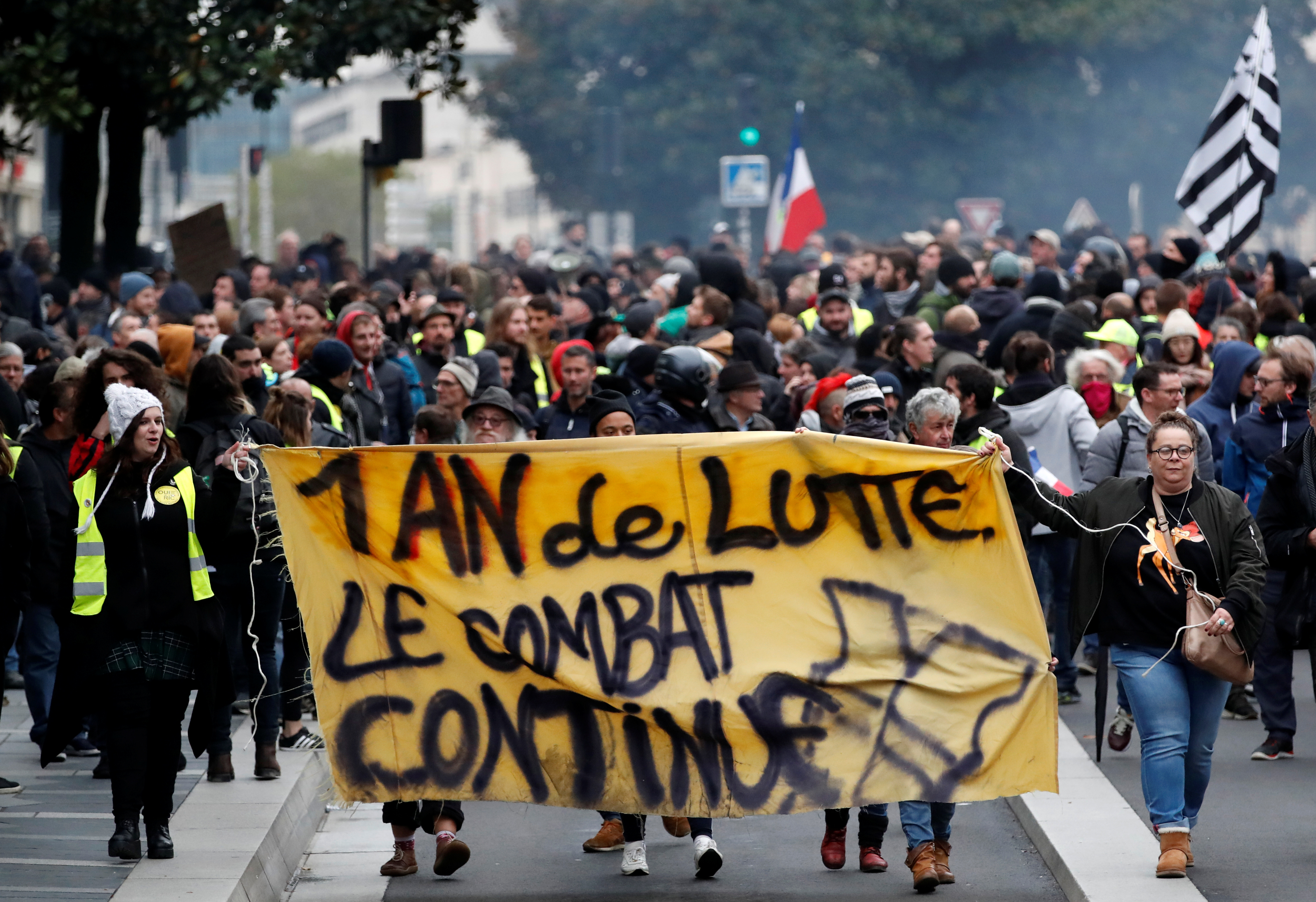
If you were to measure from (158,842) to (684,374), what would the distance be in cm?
341

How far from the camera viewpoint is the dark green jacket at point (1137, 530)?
6785mm

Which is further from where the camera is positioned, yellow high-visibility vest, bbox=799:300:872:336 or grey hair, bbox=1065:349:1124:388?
yellow high-visibility vest, bbox=799:300:872:336

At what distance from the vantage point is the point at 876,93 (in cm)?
4938

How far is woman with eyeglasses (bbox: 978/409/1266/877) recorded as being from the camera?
6.82 meters

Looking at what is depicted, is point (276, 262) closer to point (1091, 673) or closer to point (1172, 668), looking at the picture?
point (1091, 673)

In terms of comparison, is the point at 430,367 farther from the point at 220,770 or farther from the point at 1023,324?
the point at 220,770

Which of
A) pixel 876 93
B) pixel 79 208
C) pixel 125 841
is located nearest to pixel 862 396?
pixel 125 841

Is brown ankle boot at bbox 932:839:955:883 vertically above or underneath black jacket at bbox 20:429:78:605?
underneath

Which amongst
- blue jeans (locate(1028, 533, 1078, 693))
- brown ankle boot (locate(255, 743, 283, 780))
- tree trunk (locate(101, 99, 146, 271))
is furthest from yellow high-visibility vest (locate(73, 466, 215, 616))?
tree trunk (locate(101, 99, 146, 271))

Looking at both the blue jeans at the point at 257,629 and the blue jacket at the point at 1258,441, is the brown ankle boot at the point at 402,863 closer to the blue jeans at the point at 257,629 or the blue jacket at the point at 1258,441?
the blue jeans at the point at 257,629

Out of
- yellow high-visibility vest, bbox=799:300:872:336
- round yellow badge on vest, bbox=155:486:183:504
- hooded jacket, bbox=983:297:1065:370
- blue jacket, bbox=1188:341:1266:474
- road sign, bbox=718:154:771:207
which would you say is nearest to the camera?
round yellow badge on vest, bbox=155:486:183:504

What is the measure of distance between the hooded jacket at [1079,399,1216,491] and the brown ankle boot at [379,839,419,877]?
3770mm

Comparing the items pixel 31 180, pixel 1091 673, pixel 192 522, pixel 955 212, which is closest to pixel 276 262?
pixel 1091 673

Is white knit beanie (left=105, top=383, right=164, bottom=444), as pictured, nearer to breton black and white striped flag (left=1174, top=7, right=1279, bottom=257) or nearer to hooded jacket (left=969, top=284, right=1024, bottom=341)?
hooded jacket (left=969, top=284, right=1024, bottom=341)
